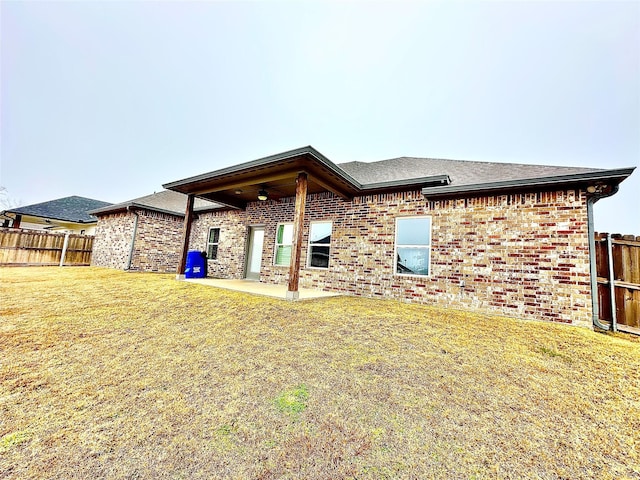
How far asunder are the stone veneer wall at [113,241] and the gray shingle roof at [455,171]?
9.80 metres

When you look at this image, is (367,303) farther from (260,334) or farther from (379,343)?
(260,334)

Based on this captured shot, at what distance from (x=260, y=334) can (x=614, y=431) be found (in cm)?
325

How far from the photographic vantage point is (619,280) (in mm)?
4359

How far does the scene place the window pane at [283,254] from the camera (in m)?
8.48

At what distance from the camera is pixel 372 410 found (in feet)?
6.03

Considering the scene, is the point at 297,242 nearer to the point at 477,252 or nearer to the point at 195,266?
the point at 477,252

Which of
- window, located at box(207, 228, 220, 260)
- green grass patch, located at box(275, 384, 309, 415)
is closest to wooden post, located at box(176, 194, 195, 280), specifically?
window, located at box(207, 228, 220, 260)

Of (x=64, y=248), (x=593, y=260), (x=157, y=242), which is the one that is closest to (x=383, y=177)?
(x=593, y=260)

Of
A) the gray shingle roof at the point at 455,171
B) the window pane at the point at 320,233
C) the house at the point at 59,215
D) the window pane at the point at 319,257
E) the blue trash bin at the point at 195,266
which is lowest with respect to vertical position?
the blue trash bin at the point at 195,266

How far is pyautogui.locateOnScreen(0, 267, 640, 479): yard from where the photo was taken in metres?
1.36

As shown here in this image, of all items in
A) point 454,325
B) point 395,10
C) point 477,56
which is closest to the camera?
point 454,325

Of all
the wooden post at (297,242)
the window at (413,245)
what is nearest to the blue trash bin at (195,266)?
the wooden post at (297,242)

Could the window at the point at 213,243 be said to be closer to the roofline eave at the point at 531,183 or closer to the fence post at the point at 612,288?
the roofline eave at the point at 531,183

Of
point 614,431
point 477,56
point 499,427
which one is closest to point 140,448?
point 499,427
